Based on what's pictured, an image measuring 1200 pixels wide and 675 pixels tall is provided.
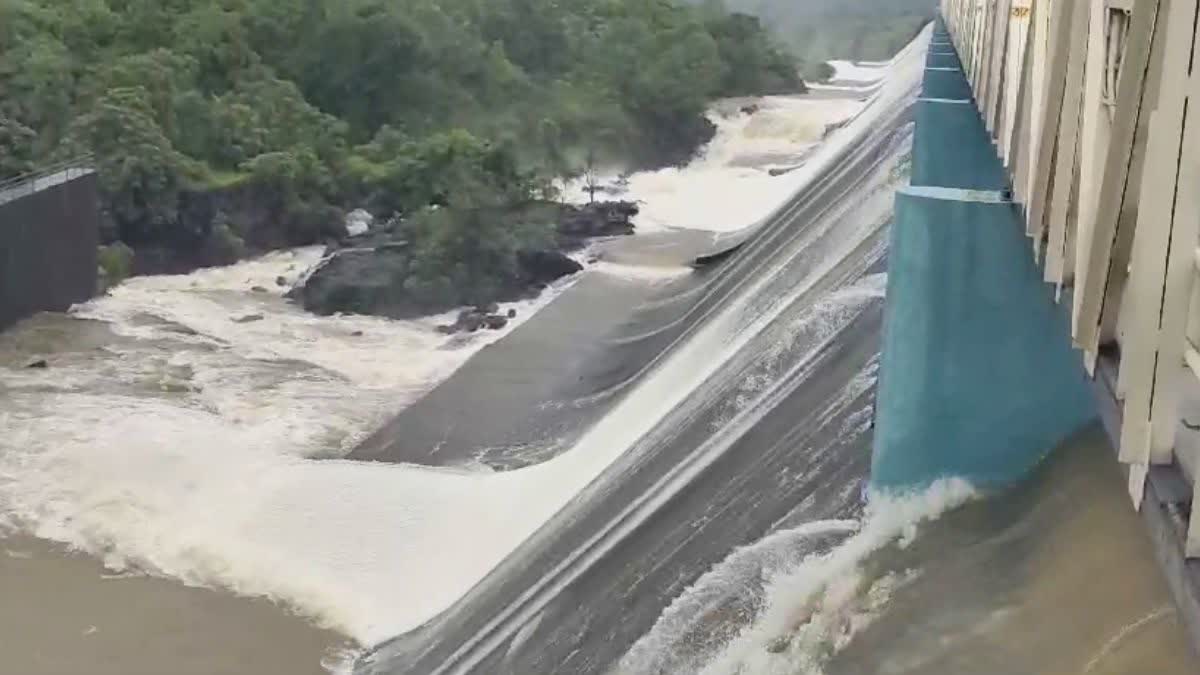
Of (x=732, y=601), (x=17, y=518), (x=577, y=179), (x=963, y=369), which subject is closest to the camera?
(x=963, y=369)

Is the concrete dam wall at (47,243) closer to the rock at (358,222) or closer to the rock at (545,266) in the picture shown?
the rock at (358,222)

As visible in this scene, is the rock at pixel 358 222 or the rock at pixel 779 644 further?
the rock at pixel 358 222

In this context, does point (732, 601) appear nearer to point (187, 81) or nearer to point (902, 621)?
point (902, 621)

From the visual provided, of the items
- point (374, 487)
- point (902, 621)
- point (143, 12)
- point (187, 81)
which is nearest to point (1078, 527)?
point (902, 621)

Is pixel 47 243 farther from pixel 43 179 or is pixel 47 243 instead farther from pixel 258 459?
pixel 258 459

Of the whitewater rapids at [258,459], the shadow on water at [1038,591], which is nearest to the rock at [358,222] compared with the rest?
the whitewater rapids at [258,459]

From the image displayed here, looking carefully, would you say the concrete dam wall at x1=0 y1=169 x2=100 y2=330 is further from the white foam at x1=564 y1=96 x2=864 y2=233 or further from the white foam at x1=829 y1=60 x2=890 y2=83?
the white foam at x1=829 y1=60 x2=890 y2=83
